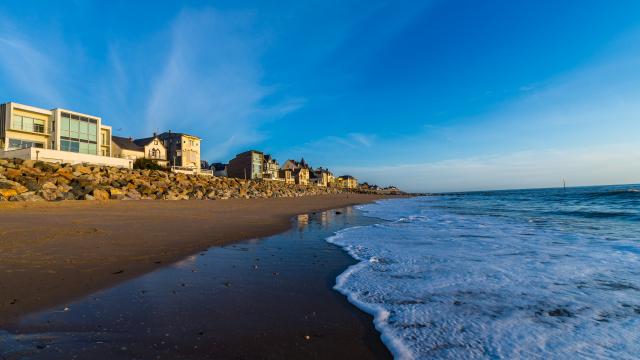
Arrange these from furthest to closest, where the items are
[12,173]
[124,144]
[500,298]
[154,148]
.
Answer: [154,148], [124,144], [12,173], [500,298]

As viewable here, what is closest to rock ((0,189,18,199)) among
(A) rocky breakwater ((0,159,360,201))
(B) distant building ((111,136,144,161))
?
(A) rocky breakwater ((0,159,360,201))

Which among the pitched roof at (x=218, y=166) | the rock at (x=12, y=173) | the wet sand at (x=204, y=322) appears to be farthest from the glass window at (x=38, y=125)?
the pitched roof at (x=218, y=166)

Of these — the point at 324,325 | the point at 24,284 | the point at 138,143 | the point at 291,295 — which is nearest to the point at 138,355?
the point at 324,325

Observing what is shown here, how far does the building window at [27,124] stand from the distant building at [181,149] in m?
21.5

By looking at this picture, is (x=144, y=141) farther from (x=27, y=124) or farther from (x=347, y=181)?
(x=347, y=181)

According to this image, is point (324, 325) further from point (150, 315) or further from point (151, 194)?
point (151, 194)

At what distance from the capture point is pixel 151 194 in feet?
69.5

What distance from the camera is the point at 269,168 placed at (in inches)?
3123

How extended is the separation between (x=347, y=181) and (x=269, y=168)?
61403mm

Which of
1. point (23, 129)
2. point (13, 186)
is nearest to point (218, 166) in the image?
point (23, 129)

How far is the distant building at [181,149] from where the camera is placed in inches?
2023

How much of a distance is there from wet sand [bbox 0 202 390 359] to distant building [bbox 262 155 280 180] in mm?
68545

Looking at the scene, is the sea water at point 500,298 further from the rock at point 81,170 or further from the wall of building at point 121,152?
the wall of building at point 121,152

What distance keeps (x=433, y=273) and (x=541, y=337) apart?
238 cm
